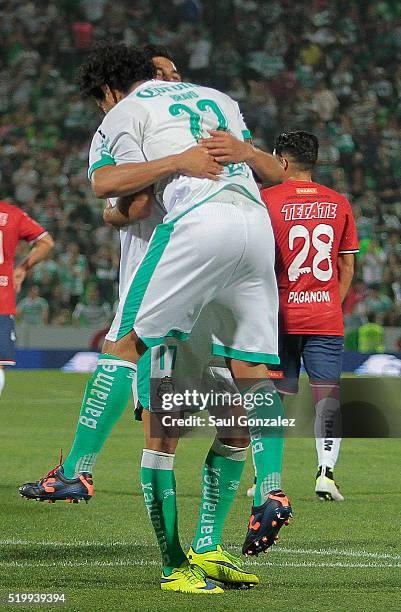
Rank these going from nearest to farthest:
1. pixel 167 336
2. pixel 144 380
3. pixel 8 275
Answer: pixel 167 336
pixel 144 380
pixel 8 275

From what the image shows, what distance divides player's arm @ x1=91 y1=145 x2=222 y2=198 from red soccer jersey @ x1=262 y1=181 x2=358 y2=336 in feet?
10.0

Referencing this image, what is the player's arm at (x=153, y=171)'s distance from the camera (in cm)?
462

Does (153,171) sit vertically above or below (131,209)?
above

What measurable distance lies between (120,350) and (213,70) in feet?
61.3

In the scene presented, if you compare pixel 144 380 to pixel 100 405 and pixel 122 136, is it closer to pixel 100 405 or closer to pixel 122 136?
pixel 100 405

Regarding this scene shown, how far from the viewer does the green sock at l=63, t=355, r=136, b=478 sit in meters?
4.86

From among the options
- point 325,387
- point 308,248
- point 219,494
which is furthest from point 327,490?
point 219,494

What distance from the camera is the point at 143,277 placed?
4719 mm

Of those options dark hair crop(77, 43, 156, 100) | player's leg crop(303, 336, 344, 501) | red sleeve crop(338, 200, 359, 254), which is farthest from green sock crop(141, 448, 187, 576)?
red sleeve crop(338, 200, 359, 254)

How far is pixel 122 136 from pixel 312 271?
326 cm

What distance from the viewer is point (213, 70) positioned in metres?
23.0

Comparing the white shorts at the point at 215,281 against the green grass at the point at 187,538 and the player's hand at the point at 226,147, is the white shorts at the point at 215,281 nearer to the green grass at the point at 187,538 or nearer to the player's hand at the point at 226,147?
the player's hand at the point at 226,147

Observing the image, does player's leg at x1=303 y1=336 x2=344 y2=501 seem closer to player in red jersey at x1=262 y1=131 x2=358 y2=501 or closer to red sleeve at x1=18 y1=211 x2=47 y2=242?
player in red jersey at x1=262 y1=131 x2=358 y2=501

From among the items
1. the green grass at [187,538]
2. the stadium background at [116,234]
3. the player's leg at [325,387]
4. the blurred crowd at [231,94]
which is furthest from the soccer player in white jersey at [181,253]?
the blurred crowd at [231,94]
